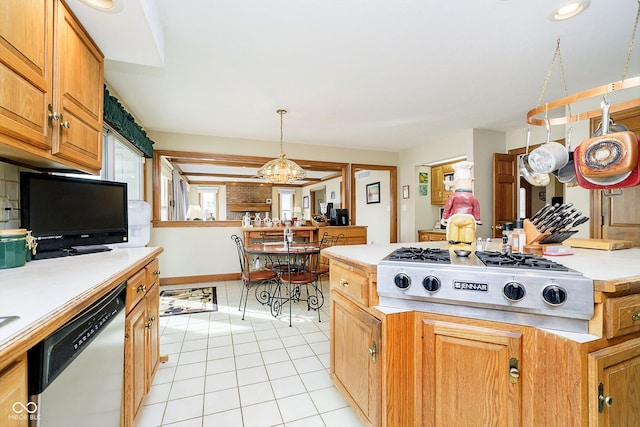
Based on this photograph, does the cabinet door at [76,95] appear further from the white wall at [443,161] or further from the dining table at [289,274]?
the white wall at [443,161]

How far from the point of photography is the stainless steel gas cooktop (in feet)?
3.14

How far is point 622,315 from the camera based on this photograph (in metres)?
0.95

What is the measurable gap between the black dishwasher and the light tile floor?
60cm

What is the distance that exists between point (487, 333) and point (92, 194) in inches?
92.9

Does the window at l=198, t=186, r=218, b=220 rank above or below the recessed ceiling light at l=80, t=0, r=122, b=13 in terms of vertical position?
below

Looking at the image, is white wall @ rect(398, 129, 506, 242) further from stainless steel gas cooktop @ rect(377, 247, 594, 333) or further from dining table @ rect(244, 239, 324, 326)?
stainless steel gas cooktop @ rect(377, 247, 594, 333)

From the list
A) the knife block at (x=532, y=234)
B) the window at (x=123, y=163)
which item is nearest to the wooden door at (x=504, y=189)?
the knife block at (x=532, y=234)

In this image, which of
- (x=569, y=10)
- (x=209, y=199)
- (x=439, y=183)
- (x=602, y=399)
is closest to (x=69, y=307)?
(x=602, y=399)

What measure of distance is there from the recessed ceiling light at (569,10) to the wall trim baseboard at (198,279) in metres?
4.72

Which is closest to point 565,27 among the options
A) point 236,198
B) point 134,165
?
point 134,165

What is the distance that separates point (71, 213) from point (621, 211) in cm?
460

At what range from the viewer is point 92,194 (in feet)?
6.05

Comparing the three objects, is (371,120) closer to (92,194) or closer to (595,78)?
(595,78)

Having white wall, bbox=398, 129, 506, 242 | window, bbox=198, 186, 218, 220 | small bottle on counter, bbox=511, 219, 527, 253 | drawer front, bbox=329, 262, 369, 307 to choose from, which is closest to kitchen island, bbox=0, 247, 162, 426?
drawer front, bbox=329, 262, 369, 307
